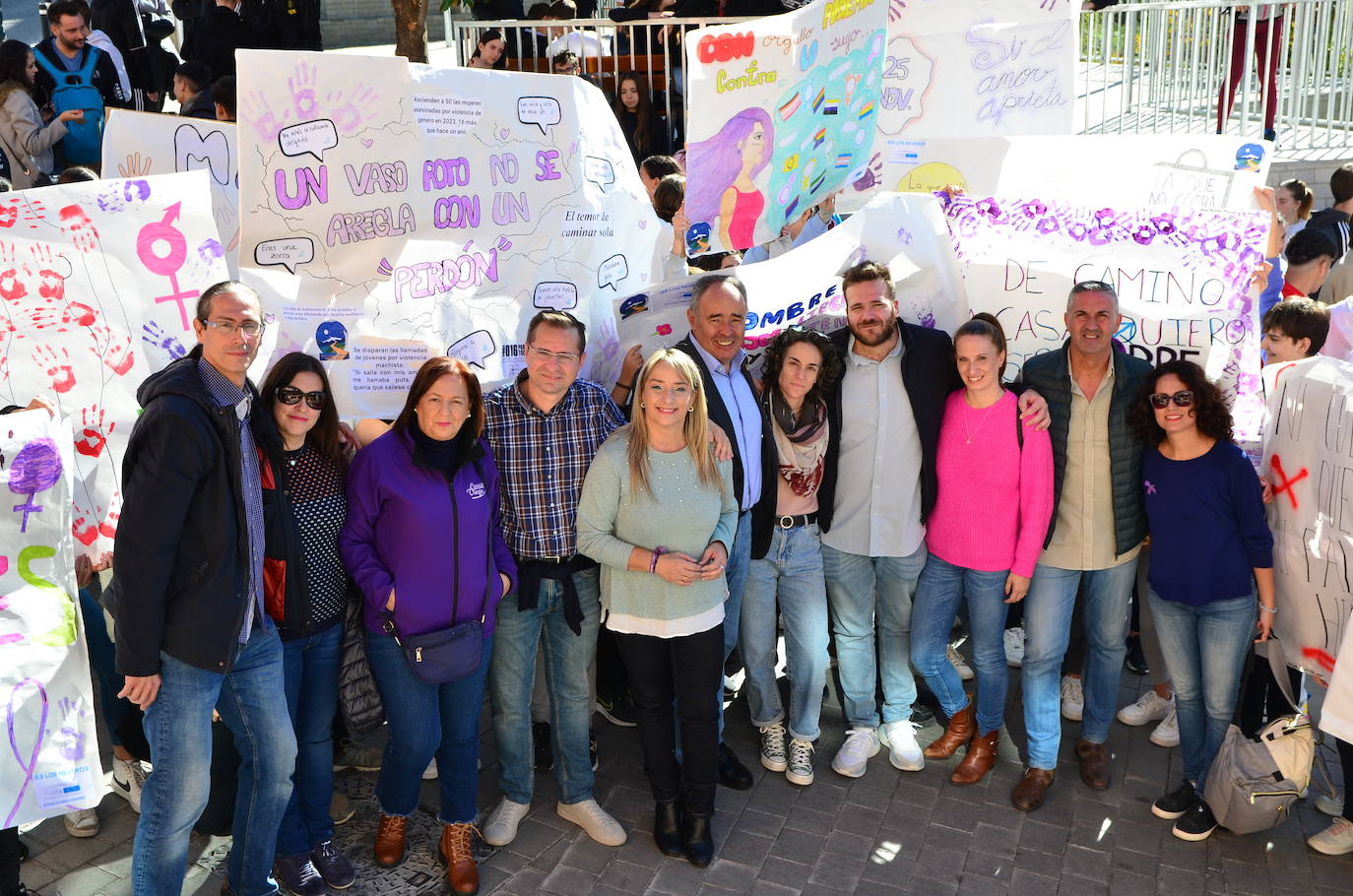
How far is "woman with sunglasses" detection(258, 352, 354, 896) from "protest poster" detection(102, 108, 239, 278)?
1336 mm

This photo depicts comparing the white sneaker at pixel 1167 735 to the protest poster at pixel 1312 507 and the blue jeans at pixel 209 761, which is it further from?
the blue jeans at pixel 209 761

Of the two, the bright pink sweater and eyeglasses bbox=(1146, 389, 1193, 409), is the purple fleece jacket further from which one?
eyeglasses bbox=(1146, 389, 1193, 409)

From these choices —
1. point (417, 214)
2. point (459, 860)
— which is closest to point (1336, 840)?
point (459, 860)

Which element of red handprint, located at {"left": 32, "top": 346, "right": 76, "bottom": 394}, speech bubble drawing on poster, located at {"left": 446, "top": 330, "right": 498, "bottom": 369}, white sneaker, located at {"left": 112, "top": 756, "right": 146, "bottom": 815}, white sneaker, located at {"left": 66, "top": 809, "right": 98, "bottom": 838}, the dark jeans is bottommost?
white sneaker, located at {"left": 66, "top": 809, "right": 98, "bottom": 838}

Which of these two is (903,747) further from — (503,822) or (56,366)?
(56,366)

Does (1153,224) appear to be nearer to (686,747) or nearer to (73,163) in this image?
(686,747)

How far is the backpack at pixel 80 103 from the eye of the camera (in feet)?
26.6

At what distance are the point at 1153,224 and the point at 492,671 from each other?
10.9 feet

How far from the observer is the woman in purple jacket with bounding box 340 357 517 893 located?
418 centimetres

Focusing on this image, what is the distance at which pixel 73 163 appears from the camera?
26.7ft

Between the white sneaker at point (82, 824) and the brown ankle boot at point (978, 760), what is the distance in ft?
11.1

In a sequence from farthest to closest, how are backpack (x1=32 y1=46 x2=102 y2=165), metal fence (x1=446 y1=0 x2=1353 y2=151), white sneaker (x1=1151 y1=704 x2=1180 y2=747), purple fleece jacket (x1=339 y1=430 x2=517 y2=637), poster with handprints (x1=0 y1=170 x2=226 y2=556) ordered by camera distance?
metal fence (x1=446 y1=0 x2=1353 y2=151) → backpack (x1=32 y1=46 x2=102 y2=165) → white sneaker (x1=1151 y1=704 x2=1180 y2=747) → poster with handprints (x1=0 y1=170 x2=226 y2=556) → purple fleece jacket (x1=339 y1=430 x2=517 y2=637)

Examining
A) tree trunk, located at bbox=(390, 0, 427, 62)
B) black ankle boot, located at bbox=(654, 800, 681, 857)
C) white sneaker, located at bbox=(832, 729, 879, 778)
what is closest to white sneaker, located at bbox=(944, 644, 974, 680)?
white sneaker, located at bbox=(832, 729, 879, 778)

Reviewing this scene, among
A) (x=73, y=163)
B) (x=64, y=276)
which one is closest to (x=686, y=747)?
(x=64, y=276)
